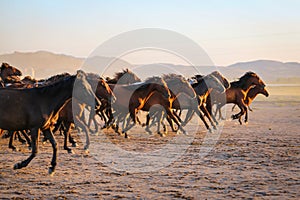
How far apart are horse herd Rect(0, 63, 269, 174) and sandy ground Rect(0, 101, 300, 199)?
1.78 ft

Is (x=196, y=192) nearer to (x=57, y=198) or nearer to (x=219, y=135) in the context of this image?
(x=57, y=198)

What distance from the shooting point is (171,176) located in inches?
319

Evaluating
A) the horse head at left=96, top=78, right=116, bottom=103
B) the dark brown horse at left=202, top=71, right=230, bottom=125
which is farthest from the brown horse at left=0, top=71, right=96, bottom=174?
the dark brown horse at left=202, top=71, right=230, bottom=125

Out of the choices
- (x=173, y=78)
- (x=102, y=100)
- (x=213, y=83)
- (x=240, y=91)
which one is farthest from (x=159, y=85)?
(x=240, y=91)

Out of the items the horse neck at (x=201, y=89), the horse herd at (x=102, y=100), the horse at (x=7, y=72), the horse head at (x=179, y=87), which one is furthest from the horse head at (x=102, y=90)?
the horse neck at (x=201, y=89)

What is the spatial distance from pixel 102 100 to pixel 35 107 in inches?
240

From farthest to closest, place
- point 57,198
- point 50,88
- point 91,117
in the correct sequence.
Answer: point 91,117, point 50,88, point 57,198

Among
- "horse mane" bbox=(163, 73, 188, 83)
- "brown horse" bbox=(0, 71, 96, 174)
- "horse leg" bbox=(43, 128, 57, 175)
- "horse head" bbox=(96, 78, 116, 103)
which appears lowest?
"horse leg" bbox=(43, 128, 57, 175)

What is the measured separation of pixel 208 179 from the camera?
7.83 meters

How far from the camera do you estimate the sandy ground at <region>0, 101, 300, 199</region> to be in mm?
6801

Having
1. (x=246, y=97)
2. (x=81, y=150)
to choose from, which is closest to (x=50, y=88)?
(x=81, y=150)

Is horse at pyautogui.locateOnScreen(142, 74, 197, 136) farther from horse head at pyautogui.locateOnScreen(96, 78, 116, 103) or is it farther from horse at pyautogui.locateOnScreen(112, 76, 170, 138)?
horse head at pyautogui.locateOnScreen(96, 78, 116, 103)

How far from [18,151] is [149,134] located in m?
5.37

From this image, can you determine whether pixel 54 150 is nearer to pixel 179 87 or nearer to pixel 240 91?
pixel 179 87
